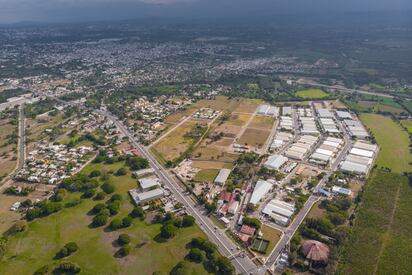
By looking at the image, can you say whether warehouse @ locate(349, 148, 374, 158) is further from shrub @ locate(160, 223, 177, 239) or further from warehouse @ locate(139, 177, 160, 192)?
shrub @ locate(160, 223, 177, 239)

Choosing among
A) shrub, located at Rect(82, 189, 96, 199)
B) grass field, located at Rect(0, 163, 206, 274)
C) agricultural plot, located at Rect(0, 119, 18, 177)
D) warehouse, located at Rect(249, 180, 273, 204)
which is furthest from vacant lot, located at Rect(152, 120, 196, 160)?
agricultural plot, located at Rect(0, 119, 18, 177)

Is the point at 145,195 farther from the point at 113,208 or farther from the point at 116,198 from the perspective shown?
the point at 113,208

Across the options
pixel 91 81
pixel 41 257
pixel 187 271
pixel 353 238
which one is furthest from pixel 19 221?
pixel 91 81

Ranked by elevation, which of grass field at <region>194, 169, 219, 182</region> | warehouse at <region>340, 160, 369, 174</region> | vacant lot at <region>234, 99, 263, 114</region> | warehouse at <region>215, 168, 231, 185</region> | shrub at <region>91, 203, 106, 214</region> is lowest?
shrub at <region>91, 203, 106, 214</region>

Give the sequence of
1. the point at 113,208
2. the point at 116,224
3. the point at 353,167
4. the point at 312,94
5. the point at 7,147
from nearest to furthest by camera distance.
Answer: the point at 116,224
the point at 113,208
the point at 353,167
the point at 7,147
the point at 312,94

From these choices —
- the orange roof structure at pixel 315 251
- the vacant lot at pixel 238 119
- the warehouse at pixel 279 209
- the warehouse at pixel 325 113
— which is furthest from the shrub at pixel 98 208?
the warehouse at pixel 325 113

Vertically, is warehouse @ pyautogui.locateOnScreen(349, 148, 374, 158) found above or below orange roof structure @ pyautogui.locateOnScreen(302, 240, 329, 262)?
above

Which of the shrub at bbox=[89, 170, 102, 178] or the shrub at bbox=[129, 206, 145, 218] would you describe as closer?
the shrub at bbox=[129, 206, 145, 218]

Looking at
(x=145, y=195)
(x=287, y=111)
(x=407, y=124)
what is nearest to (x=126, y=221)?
(x=145, y=195)
